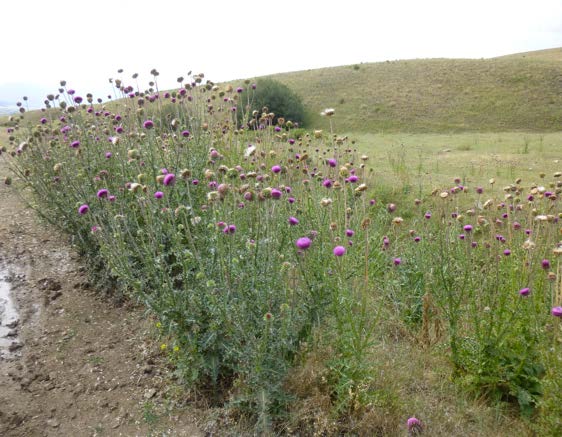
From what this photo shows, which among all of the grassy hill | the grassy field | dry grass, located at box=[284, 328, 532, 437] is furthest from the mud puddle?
the grassy hill

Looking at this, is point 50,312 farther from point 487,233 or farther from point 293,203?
point 487,233

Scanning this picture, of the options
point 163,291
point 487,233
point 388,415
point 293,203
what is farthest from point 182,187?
point 487,233

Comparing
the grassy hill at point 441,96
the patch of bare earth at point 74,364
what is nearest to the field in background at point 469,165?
the patch of bare earth at point 74,364

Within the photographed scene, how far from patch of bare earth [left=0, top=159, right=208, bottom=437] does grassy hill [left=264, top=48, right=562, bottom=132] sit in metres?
21.1

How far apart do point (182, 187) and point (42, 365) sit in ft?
6.23

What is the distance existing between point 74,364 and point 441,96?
28.5 m

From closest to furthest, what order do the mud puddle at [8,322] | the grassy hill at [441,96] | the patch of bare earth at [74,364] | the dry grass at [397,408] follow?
the dry grass at [397,408]
the patch of bare earth at [74,364]
the mud puddle at [8,322]
the grassy hill at [441,96]

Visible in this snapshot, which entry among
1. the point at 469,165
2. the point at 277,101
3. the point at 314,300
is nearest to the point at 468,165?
the point at 469,165

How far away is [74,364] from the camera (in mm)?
3443

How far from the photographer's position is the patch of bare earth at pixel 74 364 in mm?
2820

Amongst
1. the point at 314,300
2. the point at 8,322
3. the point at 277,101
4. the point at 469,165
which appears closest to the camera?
the point at 314,300

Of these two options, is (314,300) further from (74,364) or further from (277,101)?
(277,101)

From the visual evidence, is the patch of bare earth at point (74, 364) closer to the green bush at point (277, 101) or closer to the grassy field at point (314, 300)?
the grassy field at point (314, 300)

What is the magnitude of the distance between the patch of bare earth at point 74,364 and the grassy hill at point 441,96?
69.3 feet
